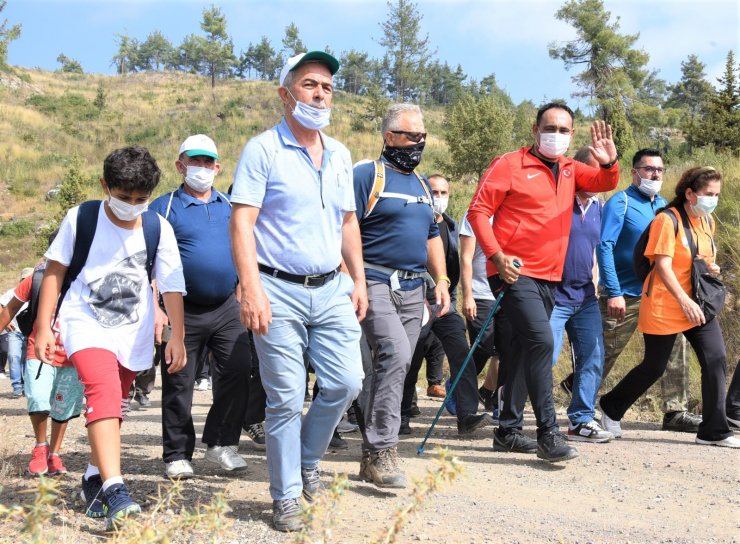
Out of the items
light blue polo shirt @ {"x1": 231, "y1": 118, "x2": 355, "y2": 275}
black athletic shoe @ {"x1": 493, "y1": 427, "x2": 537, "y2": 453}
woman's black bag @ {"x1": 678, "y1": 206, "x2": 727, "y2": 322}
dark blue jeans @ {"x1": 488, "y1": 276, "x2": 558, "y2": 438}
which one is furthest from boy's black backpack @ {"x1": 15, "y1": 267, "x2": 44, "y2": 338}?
woman's black bag @ {"x1": 678, "y1": 206, "x2": 727, "y2": 322}

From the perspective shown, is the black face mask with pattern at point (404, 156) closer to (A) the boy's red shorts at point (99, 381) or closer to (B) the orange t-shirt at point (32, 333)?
(A) the boy's red shorts at point (99, 381)

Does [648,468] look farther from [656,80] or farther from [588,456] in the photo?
[656,80]

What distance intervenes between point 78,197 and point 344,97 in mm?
55413

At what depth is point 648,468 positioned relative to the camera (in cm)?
553

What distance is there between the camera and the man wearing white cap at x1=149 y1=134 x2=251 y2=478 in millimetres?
5164

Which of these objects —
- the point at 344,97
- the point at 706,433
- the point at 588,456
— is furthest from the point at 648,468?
the point at 344,97

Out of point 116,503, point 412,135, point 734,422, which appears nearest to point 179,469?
point 116,503

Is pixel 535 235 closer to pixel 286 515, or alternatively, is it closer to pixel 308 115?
pixel 308 115

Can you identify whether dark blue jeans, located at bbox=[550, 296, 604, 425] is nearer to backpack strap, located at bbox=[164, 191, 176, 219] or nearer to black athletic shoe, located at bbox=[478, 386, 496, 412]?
black athletic shoe, located at bbox=[478, 386, 496, 412]

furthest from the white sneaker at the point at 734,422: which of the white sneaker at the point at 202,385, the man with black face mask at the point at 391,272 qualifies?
the white sneaker at the point at 202,385

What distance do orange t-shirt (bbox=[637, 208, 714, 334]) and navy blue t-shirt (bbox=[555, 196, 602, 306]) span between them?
1.49ft

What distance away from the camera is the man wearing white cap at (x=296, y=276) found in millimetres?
3984

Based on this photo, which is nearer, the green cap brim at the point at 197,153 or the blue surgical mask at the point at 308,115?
the blue surgical mask at the point at 308,115

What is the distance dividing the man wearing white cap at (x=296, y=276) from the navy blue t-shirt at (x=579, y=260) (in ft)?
7.96
